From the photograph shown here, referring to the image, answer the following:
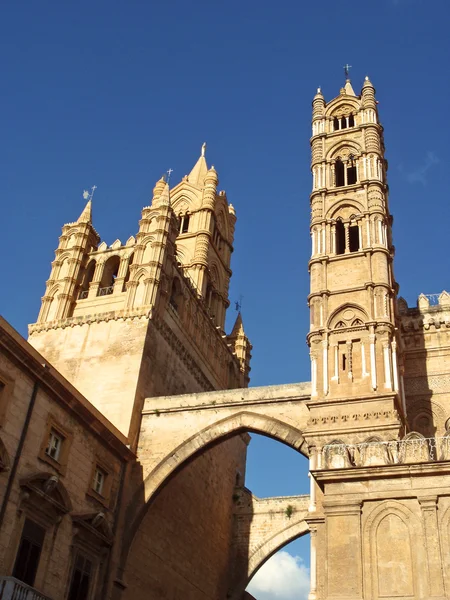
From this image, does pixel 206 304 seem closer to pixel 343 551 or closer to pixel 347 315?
pixel 347 315

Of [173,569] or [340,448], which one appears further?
[173,569]

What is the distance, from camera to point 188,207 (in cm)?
3900

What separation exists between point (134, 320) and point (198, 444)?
5576 millimetres

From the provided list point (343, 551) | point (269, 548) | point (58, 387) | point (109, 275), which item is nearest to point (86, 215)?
point (109, 275)

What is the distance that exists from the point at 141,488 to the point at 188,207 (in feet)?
63.8

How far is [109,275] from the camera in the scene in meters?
30.6

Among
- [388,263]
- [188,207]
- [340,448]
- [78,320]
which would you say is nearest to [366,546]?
[340,448]

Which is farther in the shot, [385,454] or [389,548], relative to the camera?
[385,454]

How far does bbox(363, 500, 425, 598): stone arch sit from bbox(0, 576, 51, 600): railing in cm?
768

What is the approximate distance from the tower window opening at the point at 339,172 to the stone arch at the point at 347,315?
6671 millimetres

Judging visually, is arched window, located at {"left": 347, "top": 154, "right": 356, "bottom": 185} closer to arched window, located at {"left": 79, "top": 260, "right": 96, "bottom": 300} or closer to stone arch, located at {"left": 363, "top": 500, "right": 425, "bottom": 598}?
arched window, located at {"left": 79, "top": 260, "right": 96, "bottom": 300}

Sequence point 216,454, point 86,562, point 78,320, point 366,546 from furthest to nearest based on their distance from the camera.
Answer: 1. point 216,454
2. point 78,320
3. point 86,562
4. point 366,546

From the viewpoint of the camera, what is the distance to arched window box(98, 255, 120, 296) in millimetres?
29344

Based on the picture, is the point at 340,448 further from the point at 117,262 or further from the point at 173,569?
the point at 117,262
